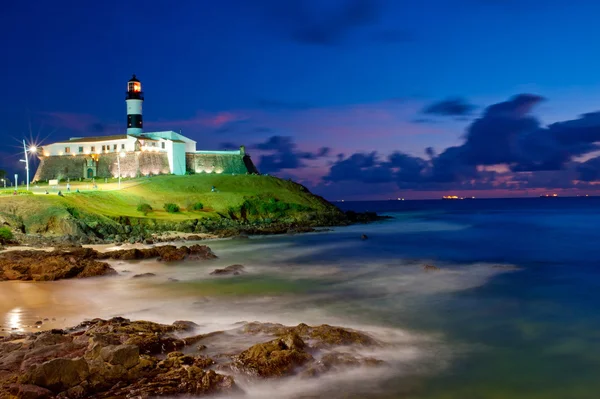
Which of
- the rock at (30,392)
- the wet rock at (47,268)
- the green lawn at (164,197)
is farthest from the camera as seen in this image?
the green lawn at (164,197)

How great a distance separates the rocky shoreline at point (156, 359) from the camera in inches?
220

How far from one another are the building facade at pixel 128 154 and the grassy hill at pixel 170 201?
7592mm

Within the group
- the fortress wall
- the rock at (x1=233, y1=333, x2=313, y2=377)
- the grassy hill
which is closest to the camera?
the rock at (x1=233, y1=333, x2=313, y2=377)

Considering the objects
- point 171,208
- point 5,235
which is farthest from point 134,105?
point 5,235

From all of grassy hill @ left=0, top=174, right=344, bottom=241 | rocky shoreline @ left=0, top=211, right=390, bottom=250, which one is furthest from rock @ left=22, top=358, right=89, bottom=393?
grassy hill @ left=0, top=174, right=344, bottom=241

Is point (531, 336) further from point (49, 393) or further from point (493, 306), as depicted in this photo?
point (49, 393)

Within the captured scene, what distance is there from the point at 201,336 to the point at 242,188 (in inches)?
1872

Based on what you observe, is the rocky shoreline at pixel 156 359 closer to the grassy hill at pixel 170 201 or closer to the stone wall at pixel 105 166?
the grassy hill at pixel 170 201

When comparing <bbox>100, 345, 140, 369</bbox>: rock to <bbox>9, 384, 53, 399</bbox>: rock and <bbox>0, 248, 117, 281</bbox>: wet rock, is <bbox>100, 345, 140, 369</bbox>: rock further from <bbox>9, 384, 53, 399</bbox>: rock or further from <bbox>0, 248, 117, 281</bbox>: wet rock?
<bbox>0, 248, 117, 281</bbox>: wet rock

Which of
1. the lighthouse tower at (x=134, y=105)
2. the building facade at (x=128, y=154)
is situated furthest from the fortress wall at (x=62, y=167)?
the lighthouse tower at (x=134, y=105)

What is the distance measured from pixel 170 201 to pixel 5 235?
22.4m

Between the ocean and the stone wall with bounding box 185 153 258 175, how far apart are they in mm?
44149

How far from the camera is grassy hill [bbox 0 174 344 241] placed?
26.4 meters

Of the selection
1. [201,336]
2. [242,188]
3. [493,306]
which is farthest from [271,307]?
[242,188]
